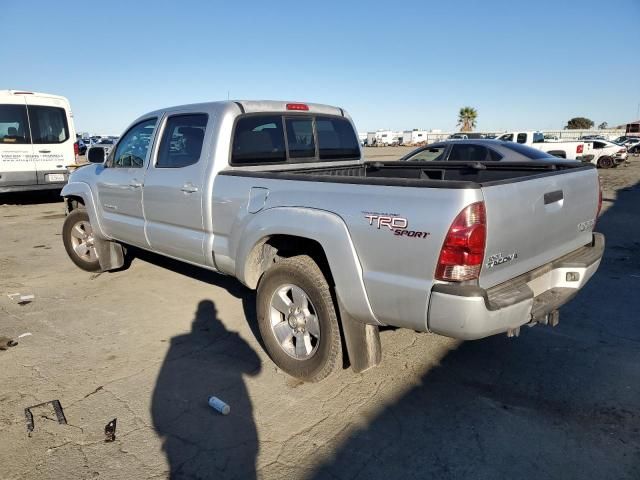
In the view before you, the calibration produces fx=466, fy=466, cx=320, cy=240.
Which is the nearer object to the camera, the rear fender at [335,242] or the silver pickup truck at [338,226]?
the silver pickup truck at [338,226]

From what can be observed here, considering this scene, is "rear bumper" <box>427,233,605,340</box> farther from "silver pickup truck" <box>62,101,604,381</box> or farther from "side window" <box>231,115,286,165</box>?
"side window" <box>231,115,286,165</box>

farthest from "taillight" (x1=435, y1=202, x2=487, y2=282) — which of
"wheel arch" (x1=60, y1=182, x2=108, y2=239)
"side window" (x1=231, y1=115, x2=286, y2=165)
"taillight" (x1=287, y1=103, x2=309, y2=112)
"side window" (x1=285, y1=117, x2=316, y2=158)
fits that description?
"wheel arch" (x1=60, y1=182, x2=108, y2=239)

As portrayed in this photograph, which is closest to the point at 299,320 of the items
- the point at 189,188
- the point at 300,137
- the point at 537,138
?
the point at 189,188

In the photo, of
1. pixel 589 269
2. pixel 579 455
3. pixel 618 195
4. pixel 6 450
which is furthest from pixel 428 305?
pixel 618 195

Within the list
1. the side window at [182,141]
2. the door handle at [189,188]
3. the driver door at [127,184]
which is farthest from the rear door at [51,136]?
the door handle at [189,188]

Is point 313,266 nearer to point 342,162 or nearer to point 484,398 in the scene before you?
point 484,398

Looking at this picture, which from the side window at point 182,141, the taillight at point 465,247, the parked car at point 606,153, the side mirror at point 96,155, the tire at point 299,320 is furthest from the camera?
the parked car at point 606,153

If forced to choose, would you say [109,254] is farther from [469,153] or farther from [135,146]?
[469,153]

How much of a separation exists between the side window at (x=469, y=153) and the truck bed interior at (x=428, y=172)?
189 inches

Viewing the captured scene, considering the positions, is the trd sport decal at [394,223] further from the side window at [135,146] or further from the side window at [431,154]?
the side window at [431,154]

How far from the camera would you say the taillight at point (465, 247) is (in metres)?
2.39

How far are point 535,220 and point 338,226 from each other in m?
→ 1.18

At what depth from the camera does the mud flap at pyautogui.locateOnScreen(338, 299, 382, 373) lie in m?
3.06

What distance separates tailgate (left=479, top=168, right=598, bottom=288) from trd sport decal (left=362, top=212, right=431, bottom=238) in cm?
39
